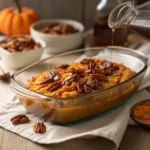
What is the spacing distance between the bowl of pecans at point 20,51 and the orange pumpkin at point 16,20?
0.57 ft

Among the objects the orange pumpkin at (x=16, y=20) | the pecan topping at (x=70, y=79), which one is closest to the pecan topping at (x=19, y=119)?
the pecan topping at (x=70, y=79)

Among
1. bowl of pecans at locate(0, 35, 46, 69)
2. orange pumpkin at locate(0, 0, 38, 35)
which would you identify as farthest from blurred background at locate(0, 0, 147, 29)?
bowl of pecans at locate(0, 35, 46, 69)

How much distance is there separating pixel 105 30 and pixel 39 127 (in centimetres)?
65

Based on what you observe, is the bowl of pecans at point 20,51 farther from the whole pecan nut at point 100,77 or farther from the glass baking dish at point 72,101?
the whole pecan nut at point 100,77

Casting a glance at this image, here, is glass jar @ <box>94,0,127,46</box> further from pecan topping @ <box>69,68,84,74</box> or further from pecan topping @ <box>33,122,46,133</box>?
pecan topping @ <box>33,122,46,133</box>

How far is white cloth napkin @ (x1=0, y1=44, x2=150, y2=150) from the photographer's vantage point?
90 cm

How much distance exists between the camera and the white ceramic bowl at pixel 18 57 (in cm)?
130

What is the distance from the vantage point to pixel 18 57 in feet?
4.29

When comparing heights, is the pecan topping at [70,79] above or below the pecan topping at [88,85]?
above

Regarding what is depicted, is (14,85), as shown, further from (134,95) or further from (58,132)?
(134,95)

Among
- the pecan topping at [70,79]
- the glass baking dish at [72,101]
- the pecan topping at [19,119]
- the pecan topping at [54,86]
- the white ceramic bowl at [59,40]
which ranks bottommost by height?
the white ceramic bowl at [59,40]

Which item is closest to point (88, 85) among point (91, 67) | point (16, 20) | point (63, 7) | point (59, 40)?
point (91, 67)

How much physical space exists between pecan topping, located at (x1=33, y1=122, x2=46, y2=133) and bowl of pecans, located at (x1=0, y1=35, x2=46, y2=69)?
397mm

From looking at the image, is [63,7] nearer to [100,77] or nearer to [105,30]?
[105,30]
